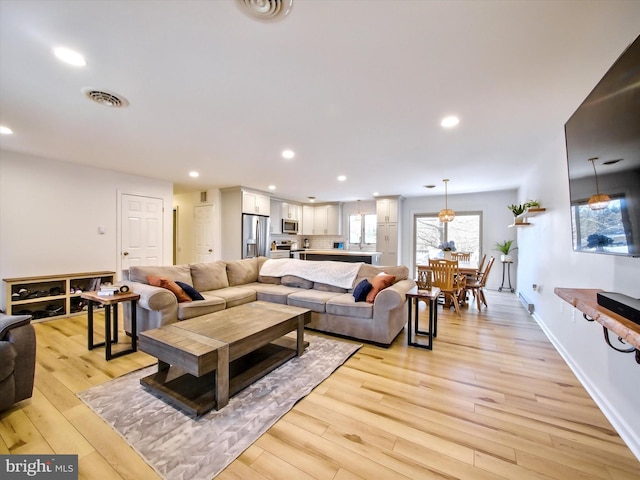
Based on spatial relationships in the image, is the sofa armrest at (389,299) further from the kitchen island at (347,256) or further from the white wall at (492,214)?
the white wall at (492,214)

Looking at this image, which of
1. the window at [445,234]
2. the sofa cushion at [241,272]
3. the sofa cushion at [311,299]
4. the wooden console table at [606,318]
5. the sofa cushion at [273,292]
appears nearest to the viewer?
the wooden console table at [606,318]

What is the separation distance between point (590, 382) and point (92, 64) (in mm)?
4443

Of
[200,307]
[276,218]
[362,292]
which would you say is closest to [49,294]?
[200,307]

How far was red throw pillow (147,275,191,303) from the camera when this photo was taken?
310 centimetres

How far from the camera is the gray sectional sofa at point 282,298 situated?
9.78 ft

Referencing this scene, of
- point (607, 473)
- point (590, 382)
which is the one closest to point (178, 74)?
point (607, 473)

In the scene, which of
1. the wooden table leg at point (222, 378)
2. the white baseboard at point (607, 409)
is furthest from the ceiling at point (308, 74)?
the white baseboard at point (607, 409)

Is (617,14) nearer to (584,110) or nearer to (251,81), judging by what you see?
(584,110)

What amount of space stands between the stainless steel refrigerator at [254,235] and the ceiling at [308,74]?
264 cm

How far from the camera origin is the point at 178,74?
196 cm

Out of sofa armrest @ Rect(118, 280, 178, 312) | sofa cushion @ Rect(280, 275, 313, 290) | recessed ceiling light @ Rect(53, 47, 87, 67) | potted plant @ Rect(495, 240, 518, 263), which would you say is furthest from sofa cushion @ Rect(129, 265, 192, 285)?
potted plant @ Rect(495, 240, 518, 263)

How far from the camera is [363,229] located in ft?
27.1

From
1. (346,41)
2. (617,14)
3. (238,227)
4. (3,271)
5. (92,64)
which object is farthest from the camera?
(238,227)

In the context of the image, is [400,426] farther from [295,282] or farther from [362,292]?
[295,282]
